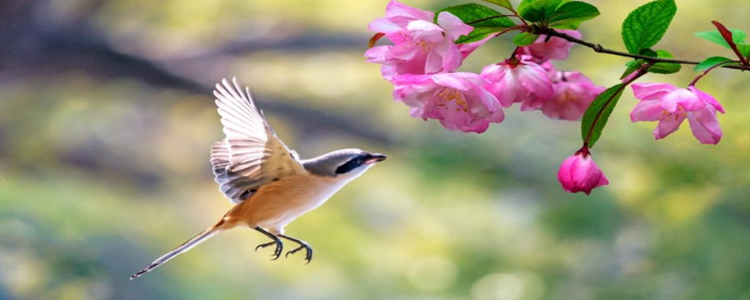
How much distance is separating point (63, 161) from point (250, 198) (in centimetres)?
63

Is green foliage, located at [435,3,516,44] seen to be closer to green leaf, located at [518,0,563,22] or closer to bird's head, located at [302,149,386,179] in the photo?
green leaf, located at [518,0,563,22]

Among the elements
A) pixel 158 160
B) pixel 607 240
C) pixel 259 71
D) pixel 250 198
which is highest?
pixel 259 71

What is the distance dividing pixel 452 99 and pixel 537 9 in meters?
0.08

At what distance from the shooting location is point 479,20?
16.7 inches

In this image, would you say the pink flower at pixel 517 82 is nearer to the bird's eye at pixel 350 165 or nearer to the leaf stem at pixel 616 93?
the leaf stem at pixel 616 93

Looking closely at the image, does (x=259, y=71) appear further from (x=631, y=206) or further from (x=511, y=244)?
(x=631, y=206)

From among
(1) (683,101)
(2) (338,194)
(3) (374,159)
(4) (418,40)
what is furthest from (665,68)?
(2) (338,194)

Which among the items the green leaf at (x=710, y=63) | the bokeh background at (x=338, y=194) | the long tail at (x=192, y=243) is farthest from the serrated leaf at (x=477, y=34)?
the bokeh background at (x=338, y=194)

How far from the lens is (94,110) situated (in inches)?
52.4

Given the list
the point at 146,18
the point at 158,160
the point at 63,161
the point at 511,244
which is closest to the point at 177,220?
the point at 158,160

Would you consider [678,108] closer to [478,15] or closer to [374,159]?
[478,15]

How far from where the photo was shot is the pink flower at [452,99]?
433 millimetres

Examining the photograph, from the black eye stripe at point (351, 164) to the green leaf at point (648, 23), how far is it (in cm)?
39

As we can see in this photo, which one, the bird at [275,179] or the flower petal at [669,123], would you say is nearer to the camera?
the flower petal at [669,123]
